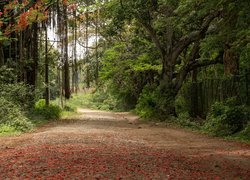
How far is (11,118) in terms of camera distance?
1408cm

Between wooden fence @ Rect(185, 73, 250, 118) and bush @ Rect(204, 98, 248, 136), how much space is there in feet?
1.84

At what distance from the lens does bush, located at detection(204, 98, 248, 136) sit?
1212cm

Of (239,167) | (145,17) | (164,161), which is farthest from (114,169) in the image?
(145,17)

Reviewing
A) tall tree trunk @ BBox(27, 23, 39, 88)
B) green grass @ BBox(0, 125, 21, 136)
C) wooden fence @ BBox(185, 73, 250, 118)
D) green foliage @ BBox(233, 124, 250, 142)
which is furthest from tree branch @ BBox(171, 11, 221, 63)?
green grass @ BBox(0, 125, 21, 136)

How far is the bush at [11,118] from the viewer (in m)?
13.5

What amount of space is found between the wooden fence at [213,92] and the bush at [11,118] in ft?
26.8

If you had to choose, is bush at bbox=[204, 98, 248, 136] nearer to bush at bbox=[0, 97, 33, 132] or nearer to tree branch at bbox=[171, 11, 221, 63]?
tree branch at bbox=[171, 11, 221, 63]

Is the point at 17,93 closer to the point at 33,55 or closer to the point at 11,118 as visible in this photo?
the point at 11,118

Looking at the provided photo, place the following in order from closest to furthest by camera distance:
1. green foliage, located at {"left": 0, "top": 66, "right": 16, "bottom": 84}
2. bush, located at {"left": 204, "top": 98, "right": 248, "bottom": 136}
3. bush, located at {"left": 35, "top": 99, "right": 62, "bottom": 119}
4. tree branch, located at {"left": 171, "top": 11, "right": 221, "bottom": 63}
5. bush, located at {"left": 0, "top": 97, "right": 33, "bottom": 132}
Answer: bush, located at {"left": 204, "top": 98, "right": 248, "bottom": 136}, bush, located at {"left": 0, "top": 97, "right": 33, "bottom": 132}, green foliage, located at {"left": 0, "top": 66, "right": 16, "bottom": 84}, tree branch, located at {"left": 171, "top": 11, "right": 221, "bottom": 63}, bush, located at {"left": 35, "top": 99, "right": 62, "bottom": 119}

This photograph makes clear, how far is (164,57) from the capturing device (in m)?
20.3

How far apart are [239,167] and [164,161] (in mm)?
1409

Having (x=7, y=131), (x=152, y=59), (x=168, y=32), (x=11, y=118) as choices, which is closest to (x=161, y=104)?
(x=168, y=32)

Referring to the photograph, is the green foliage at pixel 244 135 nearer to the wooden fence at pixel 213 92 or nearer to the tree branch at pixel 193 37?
the wooden fence at pixel 213 92

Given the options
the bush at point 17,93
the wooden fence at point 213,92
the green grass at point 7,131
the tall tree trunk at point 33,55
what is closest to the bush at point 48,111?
the bush at point 17,93
